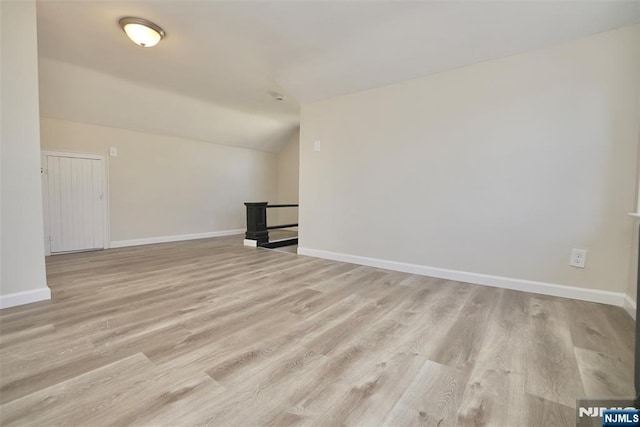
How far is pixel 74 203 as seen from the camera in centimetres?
394

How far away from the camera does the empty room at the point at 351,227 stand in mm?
1192

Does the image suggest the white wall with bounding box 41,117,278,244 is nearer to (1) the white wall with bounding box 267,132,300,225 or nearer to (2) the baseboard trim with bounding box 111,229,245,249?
(2) the baseboard trim with bounding box 111,229,245,249

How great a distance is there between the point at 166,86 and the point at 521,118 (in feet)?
13.9

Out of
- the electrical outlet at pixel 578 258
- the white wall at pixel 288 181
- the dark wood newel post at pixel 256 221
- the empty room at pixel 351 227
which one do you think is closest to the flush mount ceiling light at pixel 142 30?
the empty room at pixel 351 227

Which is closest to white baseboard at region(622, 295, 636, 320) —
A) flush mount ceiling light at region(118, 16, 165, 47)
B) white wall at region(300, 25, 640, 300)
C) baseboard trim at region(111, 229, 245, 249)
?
white wall at region(300, 25, 640, 300)

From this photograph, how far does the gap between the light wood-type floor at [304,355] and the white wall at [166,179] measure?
89.8 inches

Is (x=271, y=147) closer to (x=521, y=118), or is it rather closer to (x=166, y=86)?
(x=166, y=86)

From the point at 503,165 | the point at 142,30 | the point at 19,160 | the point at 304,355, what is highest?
the point at 142,30

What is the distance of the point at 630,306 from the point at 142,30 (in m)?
4.34

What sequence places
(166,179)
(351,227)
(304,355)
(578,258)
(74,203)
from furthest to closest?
(166,179) → (74,203) → (351,227) → (578,258) → (304,355)

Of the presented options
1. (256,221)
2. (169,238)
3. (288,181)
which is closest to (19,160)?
(256,221)

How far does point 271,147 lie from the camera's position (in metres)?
6.59

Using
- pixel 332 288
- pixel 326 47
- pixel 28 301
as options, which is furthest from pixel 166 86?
pixel 332 288

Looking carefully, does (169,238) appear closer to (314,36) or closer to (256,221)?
(256,221)
